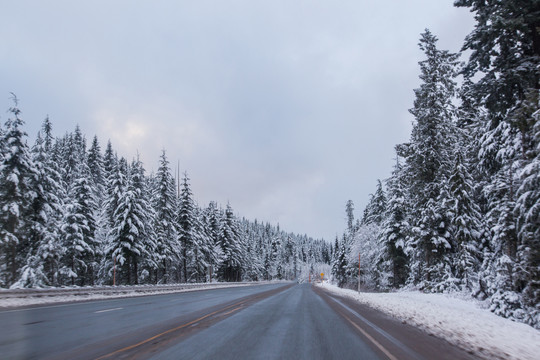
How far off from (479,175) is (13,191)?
107 feet

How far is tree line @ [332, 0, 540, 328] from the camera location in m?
13.4

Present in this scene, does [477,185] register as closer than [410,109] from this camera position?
Yes

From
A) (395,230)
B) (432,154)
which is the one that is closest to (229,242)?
(395,230)

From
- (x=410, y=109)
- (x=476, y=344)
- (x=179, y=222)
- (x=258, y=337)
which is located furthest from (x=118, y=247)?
(x=476, y=344)

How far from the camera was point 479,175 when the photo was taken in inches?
893

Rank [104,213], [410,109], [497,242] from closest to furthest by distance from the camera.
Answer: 1. [497,242]
2. [410,109]
3. [104,213]

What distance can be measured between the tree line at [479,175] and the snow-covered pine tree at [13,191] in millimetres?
28531

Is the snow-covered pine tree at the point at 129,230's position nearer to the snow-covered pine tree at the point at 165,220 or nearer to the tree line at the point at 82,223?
the tree line at the point at 82,223

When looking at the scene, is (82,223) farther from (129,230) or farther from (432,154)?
(432,154)

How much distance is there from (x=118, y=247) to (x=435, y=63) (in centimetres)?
3324

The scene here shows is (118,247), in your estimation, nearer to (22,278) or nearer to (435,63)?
(22,278)

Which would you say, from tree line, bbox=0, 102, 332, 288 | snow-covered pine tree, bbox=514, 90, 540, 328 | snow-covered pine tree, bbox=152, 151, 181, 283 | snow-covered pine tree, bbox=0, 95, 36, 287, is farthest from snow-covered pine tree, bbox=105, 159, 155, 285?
snow-covered pine tree, bbox=514, 90, 540, 328

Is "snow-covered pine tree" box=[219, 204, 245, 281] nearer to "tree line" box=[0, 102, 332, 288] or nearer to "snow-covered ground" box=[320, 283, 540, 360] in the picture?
"tree line" box=[0, 102, 332, 288]

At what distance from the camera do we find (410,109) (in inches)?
1094
